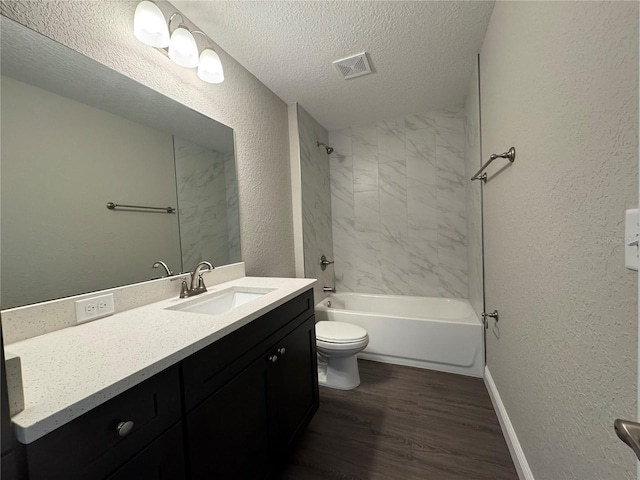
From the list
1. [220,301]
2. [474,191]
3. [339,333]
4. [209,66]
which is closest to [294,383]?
[220,301]

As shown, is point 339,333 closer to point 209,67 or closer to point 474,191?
point 474,191

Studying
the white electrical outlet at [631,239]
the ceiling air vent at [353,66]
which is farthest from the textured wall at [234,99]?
the white electrical outlet at [631,239]

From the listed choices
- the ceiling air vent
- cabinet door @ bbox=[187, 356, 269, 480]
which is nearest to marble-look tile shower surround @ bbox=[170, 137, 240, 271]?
cabinet door @ bbox=[187, 356, 269, 480]

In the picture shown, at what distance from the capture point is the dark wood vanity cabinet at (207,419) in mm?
522

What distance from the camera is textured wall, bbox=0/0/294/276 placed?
97cm

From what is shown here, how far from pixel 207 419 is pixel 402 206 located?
2591 mm

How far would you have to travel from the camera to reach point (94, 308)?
3.23ft

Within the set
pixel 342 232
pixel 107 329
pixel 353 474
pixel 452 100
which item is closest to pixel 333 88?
pixel 452 100

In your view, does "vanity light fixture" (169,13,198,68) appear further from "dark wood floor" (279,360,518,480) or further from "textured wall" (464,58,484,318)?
"dark wood floor" (279,360,518,480)

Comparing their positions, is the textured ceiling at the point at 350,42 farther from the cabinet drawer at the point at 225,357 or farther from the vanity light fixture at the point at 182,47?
the cabinet drawer at the point at 225,357

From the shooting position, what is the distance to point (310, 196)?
2.63 meters

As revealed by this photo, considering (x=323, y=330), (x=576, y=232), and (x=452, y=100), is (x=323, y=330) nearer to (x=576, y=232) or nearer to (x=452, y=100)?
(x=576, y=232)

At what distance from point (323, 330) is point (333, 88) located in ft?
6.37

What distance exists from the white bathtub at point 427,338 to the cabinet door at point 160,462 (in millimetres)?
1822
